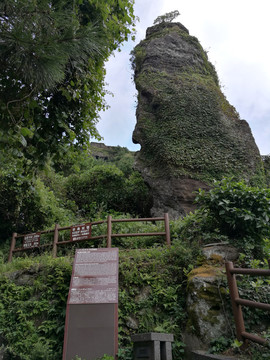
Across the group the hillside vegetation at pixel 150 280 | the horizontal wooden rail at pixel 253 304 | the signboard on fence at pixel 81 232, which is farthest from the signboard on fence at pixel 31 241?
the horizontal wooden rail at pixel 253 304

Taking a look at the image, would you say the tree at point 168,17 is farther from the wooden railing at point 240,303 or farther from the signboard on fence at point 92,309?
the wooden railing at point 240,303

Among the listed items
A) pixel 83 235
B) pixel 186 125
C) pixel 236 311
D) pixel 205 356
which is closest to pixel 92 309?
pixel 205 356

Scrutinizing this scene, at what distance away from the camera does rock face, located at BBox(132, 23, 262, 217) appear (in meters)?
11.2

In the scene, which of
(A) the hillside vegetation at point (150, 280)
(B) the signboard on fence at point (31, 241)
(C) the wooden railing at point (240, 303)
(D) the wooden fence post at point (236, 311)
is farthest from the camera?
(B) the signboard on fence at point (31, 241)

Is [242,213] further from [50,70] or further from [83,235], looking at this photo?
[50,70]

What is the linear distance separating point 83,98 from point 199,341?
4.57 metres

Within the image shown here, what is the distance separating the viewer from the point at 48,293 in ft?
19.7

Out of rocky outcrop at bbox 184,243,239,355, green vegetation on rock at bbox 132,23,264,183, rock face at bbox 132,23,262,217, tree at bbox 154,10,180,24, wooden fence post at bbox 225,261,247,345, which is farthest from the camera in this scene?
tree at bbox 154,10,180,24

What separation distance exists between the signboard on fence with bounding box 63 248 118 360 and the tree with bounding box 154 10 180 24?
1755 centimetres

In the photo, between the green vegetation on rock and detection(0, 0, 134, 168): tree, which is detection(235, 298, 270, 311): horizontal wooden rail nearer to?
detection(0, 0, 134, 168): tree

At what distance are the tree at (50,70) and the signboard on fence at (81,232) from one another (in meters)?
2.57

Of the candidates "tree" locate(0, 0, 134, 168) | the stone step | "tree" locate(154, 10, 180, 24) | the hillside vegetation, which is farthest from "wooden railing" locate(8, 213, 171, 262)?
"tree" locate(154, 10, 180, 24)

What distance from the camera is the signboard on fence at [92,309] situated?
476cm

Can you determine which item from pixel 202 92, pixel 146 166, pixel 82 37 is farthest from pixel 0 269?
pixel 202 92
